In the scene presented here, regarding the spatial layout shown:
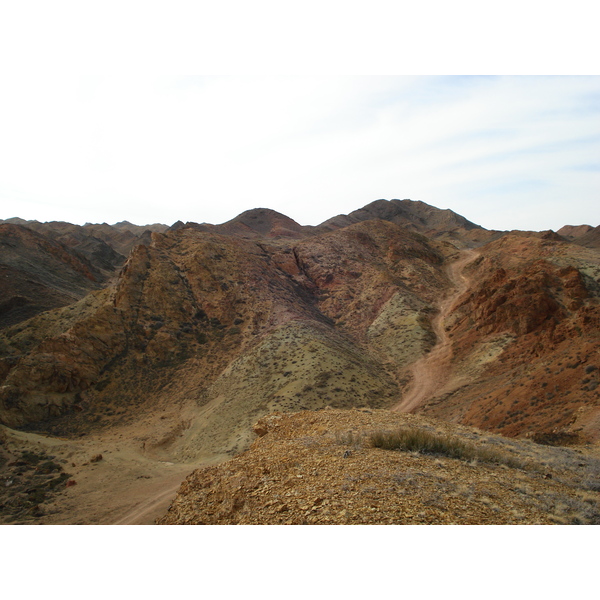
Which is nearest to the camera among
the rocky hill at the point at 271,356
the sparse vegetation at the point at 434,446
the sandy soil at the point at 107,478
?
the sparse vegetation at the point at 434,446

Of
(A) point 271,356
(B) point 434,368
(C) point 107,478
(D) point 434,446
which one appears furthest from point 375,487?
(B) point 434,368

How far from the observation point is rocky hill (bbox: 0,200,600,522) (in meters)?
16.5

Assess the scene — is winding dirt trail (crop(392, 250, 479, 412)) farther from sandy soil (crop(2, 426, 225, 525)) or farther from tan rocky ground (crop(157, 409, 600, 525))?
tan rocky ground (crop(157, 409, 600, 525))

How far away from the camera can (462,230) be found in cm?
8794

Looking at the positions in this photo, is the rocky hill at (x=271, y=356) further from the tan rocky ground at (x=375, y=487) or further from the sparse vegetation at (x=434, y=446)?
the sparse vegetation at (x=434, y=446)

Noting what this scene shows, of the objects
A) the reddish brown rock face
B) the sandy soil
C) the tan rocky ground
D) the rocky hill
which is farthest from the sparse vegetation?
the sandy soil

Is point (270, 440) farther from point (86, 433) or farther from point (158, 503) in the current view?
point (86, 433)

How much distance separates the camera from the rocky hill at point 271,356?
1653 cm

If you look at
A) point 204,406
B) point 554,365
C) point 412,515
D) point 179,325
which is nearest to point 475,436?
point 412,515

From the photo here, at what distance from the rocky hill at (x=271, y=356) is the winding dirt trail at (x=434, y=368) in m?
0.13

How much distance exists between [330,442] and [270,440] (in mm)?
1770

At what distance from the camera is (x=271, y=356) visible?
85.0 ft

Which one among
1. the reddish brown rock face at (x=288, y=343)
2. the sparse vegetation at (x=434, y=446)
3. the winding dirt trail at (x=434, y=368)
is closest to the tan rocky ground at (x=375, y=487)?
the sparse vegetation at (x=434, y=446)

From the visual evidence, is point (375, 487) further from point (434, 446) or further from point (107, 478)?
point (107, 478)
